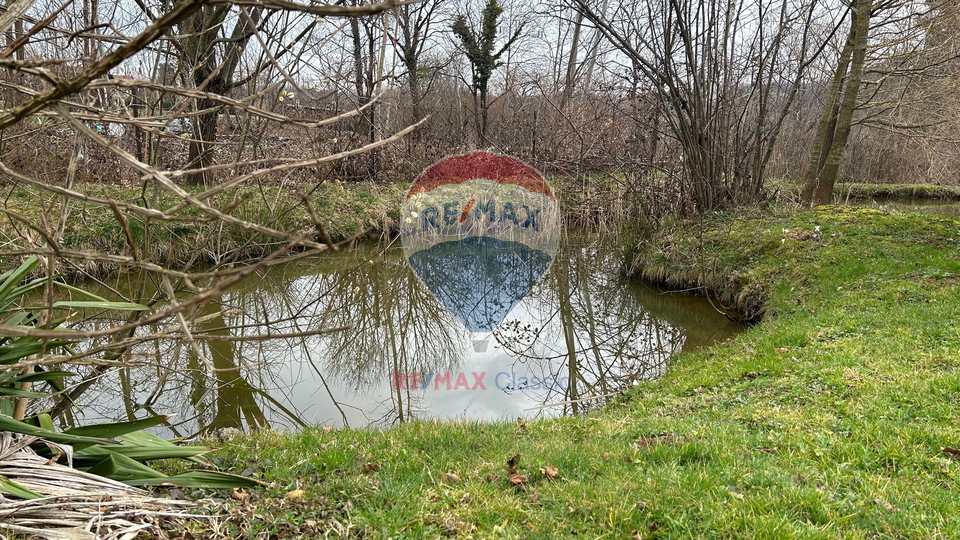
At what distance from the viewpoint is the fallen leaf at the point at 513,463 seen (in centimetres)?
350

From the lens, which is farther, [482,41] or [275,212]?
[482,41]

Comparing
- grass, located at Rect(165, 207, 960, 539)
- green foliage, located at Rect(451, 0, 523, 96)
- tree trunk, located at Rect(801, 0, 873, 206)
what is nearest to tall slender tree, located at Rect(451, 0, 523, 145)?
green foliage, located at Rect(451, 0, 523, 96)

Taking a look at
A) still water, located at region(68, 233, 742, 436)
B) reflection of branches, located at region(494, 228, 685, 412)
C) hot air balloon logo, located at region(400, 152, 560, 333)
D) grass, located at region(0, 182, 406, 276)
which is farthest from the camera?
hot air balloon logo, located at region(400, 152, 560, 333)

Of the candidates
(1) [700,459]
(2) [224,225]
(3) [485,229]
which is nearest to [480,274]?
(3) [485,229]

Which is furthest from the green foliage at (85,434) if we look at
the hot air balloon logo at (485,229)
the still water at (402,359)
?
the hot air balloon logo at (485,229)

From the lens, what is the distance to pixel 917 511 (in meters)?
2.87

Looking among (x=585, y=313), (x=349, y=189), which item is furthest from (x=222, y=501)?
(x=349, y=189)

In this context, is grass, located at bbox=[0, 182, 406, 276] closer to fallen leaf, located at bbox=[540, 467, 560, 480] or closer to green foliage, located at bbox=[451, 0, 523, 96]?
fallen leaf, located at bbox=[540, 467, 560, 480]

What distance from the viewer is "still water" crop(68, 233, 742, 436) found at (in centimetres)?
581

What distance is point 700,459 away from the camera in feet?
11.6

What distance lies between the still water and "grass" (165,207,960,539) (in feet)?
3.38

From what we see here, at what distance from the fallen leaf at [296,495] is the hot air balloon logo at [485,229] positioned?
7.84 m

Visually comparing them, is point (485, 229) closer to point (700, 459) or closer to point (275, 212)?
point (275, 212)

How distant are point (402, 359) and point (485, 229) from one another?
6.88 metres
